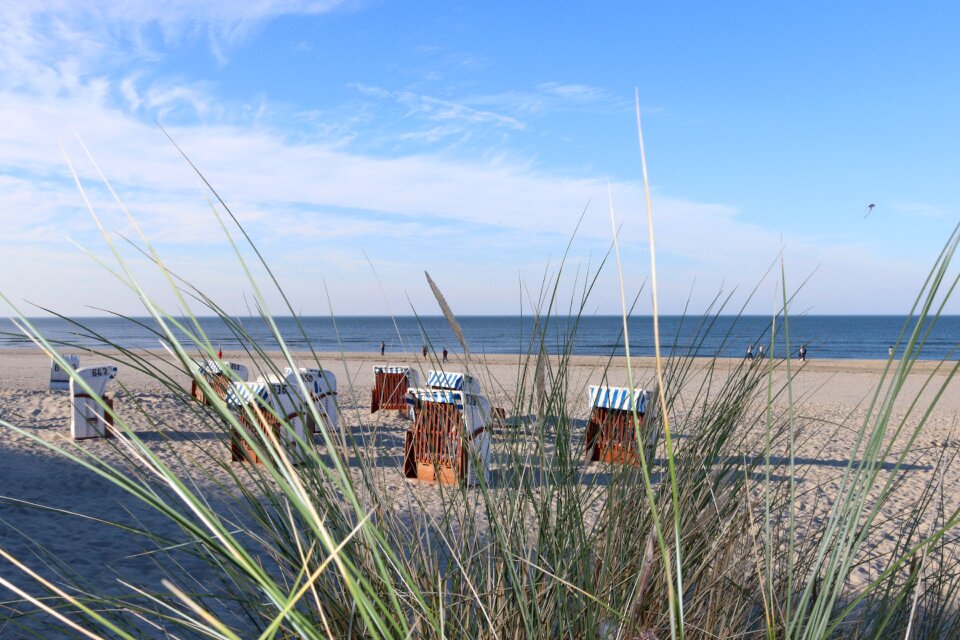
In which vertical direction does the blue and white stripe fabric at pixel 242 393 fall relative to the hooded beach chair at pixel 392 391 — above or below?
above

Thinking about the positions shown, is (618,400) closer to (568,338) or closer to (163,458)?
(568,338)

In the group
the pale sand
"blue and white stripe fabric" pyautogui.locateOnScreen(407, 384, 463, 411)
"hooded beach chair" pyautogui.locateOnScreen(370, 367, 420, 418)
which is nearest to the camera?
"blue and white stripe fabric" pyautogui.locateOnScreen(407, 384, 463, 411)

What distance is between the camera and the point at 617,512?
1476 millimetres

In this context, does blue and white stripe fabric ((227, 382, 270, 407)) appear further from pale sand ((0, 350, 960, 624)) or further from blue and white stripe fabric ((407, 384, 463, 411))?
blue and white stripe fabric ((407, 384, 463, 411))

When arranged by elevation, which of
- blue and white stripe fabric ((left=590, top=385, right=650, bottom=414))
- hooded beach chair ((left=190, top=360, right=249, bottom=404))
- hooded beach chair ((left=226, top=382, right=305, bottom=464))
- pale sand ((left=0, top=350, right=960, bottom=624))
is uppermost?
hooded beach chair ((left=190, top=360, right=249, bottom=404))

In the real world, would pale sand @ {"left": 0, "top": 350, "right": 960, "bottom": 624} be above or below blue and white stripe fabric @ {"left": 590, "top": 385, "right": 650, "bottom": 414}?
below

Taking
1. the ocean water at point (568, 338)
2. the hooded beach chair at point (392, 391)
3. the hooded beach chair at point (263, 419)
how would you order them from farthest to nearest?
the hooded beach chair at point (392, 391), the ocean water at point (568, 338), the hooded beach chair at point (263, 419)

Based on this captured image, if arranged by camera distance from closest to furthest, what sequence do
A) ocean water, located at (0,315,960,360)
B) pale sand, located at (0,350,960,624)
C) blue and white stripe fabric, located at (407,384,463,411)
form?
ocean water, located at (0,315,960,360) → blue and white stripe fabric, located at (407,384,463,411) → pale sand, located at (0,350,960,624)

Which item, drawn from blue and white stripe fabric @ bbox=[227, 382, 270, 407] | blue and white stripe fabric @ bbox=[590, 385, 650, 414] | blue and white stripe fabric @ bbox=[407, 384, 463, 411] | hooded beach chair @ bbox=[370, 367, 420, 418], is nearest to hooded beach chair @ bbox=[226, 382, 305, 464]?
blue and white stripe fabric @ bbox=[227, 382, 270, 407]

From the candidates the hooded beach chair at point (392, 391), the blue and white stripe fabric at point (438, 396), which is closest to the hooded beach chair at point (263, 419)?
the blue and white stripe fabric at point (438, 396)

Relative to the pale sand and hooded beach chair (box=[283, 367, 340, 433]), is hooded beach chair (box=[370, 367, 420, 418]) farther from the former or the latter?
hooded beach chair (box=[283, 367, 340, 433])

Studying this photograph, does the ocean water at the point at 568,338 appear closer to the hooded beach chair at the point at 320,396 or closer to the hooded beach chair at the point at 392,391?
the hooded beach chair at the point at 320,396

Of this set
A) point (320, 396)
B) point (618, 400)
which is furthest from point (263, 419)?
point (320, 396)

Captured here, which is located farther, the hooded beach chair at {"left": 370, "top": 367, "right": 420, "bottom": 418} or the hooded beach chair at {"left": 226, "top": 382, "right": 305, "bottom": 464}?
the hooded beach chair at {"left": 370, "top": 367, "right": 420, "bottom": 418}
